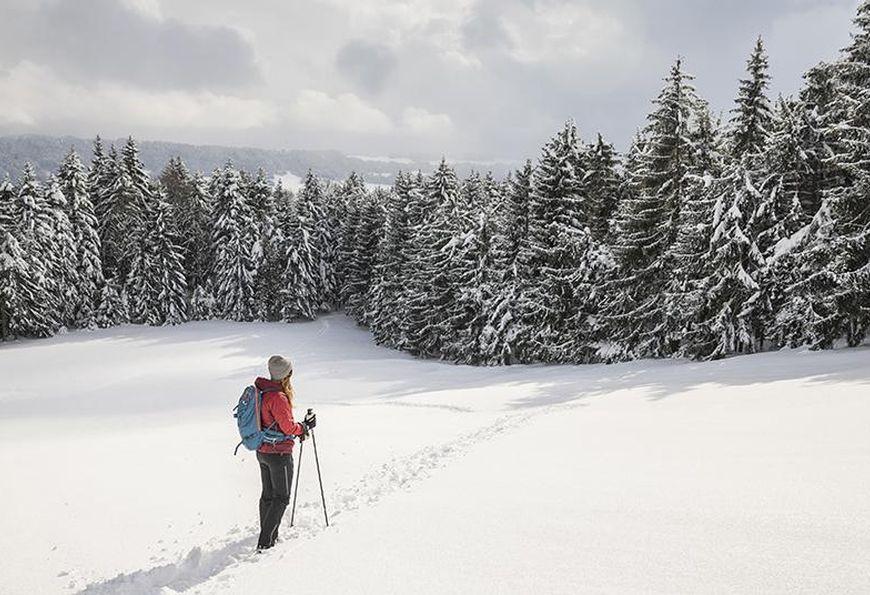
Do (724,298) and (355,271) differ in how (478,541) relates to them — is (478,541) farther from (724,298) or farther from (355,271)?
(355,271)

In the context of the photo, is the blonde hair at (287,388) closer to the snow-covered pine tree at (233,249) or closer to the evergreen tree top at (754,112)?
the evergreen tree top at (754,112)

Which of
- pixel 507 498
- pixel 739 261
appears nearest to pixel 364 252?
pixel 739 261

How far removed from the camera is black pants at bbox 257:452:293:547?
6.39 m

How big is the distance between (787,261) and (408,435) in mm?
→ 16519

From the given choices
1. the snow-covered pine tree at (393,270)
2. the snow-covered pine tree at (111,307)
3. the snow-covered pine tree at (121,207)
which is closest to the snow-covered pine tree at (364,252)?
the snow-covered pine tree at (393,270)

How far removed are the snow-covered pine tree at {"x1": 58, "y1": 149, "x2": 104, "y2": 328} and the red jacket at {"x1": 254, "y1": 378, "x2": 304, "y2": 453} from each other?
53.0 m

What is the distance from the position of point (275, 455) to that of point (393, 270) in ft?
143

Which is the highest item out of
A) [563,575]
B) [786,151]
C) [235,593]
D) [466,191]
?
[466,191]

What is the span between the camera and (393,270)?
4984 cm

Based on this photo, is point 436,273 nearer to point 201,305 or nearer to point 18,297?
point 201,305

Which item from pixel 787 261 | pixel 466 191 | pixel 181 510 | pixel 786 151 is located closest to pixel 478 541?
pixel 181 510

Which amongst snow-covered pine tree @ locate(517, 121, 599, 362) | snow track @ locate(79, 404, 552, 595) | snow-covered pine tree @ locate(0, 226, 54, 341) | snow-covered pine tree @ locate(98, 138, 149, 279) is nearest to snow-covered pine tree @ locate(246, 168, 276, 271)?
snow-covered pine tree @ locate(98, 138, 149, 279)

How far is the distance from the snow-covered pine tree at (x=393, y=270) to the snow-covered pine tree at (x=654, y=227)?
22.2 m

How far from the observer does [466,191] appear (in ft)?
159
